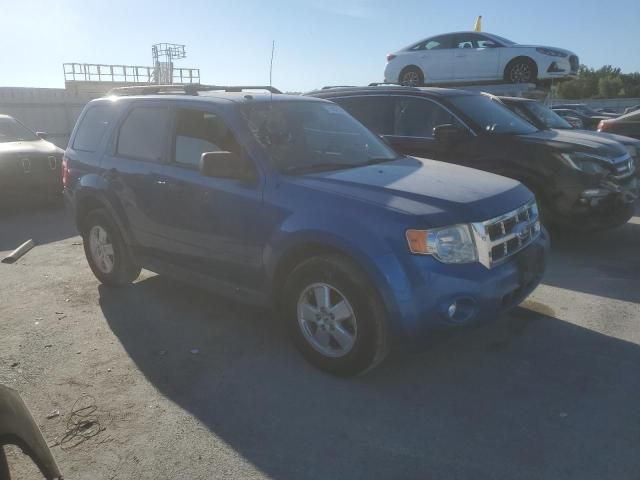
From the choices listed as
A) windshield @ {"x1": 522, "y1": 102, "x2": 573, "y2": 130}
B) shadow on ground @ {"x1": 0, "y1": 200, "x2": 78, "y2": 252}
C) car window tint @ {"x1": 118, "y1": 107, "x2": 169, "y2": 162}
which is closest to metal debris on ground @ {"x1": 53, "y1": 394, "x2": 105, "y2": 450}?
car window tint @ {"x1": 118, "y1": 107, "x2": 169, "y2": 162}

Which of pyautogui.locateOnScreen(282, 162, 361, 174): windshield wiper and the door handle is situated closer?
pyautogui.locateOnScreen(282, 162, 361, 174): windshield wiper

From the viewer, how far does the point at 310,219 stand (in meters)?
3.47

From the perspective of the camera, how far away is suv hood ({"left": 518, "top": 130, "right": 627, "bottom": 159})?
6.21 m

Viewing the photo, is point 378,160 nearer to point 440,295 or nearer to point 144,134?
point 440,295

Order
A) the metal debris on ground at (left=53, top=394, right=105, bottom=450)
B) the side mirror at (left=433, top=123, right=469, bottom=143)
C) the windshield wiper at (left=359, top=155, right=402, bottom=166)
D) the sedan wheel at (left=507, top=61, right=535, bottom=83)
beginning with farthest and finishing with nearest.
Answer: the sedan wheel at (left=507, top=61, right=535, bottom=83), the side mirror at (left=433, top=123, right=469, bottom=143), the windshield wiper at (left=359, top=155, right=402, bottom=166), the metal debris on ground at (left=53, top=394, right=105, bottom=450)

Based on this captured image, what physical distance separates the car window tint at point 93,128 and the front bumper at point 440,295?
3430mm

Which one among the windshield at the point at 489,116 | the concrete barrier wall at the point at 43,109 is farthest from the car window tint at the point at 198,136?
the concrete barrier wall at the point at 43,109

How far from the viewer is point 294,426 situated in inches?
123

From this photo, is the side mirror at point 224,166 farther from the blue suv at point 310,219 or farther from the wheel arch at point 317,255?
the wheel arch at point 317,255

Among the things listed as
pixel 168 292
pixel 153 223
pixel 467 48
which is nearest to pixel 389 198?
pixel 153 223

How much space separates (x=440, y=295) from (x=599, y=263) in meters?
3.61

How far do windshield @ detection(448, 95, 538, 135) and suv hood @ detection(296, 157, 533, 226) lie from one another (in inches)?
103

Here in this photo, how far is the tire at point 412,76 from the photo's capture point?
12969 mm

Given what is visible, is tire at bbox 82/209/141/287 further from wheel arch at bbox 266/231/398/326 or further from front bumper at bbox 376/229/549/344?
front bumper at bbox 376/229/549/344
